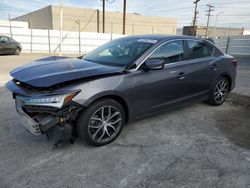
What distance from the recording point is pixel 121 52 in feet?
13.0

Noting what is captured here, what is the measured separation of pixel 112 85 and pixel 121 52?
3.30 feet

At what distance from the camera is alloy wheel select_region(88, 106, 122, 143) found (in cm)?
318

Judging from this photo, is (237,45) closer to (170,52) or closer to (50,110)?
(170,52)

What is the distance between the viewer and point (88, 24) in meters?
39.2

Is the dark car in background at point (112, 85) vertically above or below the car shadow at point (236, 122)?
above

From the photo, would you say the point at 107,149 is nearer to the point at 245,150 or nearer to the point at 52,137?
the point at 52,137

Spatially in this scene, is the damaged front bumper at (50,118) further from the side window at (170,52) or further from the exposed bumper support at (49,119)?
the side window at (170,52)

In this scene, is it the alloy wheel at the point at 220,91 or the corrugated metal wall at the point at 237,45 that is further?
the corrugated metal wall at the point at 237,45

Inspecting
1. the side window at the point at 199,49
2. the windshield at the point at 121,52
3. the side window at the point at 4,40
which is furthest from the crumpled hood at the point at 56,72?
the side window at the point at 4,40

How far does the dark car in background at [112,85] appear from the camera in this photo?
9.33ft

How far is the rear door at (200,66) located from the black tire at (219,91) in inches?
10.4

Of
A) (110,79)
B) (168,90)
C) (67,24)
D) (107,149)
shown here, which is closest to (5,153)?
(107,149)

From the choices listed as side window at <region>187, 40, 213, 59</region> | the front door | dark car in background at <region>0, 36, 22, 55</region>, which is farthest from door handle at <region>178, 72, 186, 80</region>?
dark car in background at <region>0, 36, 22, 55</region>

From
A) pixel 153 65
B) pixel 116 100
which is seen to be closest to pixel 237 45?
pixel 153 65
